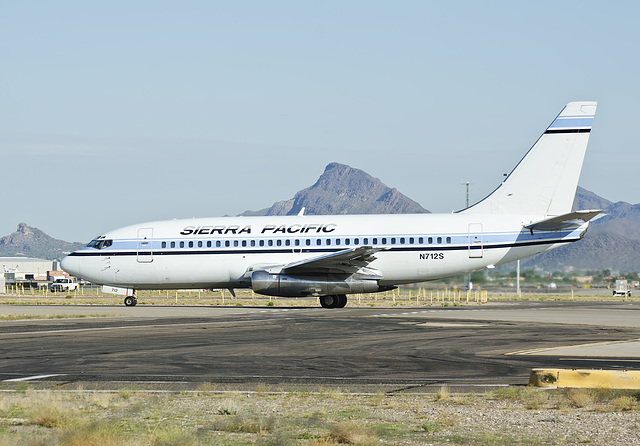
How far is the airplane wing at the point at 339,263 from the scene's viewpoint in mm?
35125

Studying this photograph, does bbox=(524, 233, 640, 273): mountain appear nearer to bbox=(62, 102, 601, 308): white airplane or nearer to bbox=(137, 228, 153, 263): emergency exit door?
bbox=(62, 102, 601, 308): white airplane

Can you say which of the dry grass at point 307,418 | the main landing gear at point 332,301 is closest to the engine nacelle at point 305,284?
the main landing gear at point 332,301

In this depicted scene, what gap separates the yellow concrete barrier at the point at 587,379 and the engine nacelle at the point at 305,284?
80.5 ft

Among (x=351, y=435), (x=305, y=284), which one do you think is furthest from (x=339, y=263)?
(x=351, y=435)

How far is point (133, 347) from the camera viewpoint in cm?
1930

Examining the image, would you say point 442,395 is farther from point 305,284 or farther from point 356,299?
point 356,299

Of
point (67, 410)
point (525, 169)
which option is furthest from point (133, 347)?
point (525, 169)

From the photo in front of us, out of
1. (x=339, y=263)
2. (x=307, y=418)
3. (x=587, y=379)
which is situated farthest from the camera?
(x=339, y=263)

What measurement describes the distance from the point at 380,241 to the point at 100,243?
1499cm

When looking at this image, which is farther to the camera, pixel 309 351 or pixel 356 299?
pixel 356 299

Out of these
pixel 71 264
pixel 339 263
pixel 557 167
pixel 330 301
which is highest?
pixel 557 167

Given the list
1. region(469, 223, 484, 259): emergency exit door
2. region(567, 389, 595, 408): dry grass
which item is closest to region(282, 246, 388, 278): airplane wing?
region(469, 223, 484, 259): emergency exit door

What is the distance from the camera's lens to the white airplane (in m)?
36.7

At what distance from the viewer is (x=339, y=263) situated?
36.3 meters
